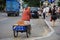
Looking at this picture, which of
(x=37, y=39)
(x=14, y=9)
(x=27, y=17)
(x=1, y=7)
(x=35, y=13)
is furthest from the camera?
(x=1, y=7)

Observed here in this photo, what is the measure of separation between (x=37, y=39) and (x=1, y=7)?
67207 millimetres

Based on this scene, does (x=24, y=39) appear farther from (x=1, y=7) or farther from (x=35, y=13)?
(x=1, y=7)

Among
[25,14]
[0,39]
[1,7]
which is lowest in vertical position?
[1,7]

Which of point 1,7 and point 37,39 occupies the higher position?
point 37,39

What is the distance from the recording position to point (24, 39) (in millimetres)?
15914

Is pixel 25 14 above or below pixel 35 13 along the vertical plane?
above

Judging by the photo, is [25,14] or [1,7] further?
[1,7]

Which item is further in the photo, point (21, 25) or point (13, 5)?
point (13, 5)

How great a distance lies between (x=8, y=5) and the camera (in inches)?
2014

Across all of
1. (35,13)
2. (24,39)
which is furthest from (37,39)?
(35,13)

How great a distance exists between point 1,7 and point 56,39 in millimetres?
66915

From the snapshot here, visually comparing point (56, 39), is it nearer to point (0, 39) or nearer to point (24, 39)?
point (24, 39)

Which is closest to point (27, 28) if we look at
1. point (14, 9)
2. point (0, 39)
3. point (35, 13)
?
point (0, 39)

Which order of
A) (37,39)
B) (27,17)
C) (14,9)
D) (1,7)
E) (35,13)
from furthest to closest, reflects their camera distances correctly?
(1,7) → (14,9) → (35,13) → (27,17) → (37,39)
